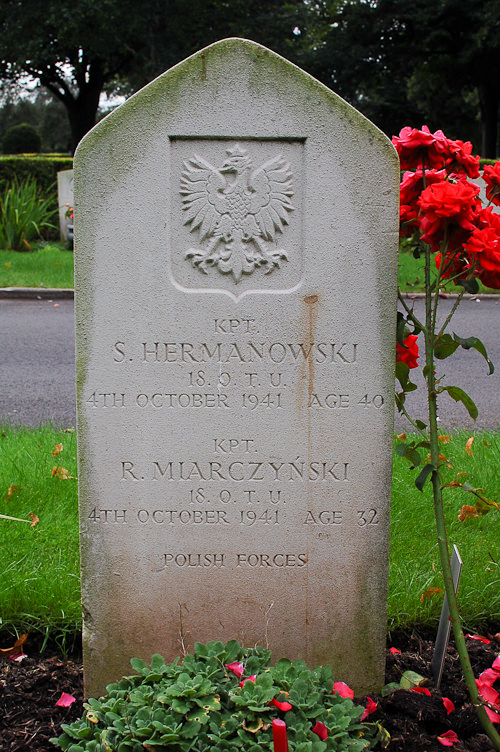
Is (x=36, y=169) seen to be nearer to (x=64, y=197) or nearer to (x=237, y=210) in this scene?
(x=64, y=197)

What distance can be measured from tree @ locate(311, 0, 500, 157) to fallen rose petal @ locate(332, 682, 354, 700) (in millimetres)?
25989

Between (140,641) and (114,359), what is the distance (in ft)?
2.95

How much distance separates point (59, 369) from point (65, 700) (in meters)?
4.34

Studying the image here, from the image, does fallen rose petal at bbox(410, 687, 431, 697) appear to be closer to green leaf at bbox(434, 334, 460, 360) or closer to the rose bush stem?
the rose bush stem

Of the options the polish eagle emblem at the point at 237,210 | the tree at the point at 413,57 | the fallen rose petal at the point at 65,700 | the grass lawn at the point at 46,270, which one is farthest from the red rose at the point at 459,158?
the tree at the point at 413,57

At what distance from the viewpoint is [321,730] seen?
1909 millimetres

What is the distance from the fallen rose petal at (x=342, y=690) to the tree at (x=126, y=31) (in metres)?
23.7

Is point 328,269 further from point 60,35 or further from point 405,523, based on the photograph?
point 60,35

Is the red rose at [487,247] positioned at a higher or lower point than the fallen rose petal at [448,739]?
higher

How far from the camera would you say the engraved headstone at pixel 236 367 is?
2.04 m

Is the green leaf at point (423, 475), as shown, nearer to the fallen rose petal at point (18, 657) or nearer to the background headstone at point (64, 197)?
the fallen rose petal at point (18, 657)

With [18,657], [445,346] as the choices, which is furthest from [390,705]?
[18,657]

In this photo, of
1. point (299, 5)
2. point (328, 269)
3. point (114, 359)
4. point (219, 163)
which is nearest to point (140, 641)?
point (114, 359)

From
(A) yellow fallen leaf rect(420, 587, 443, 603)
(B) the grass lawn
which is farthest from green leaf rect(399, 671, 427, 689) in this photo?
(B) the grass lawn
